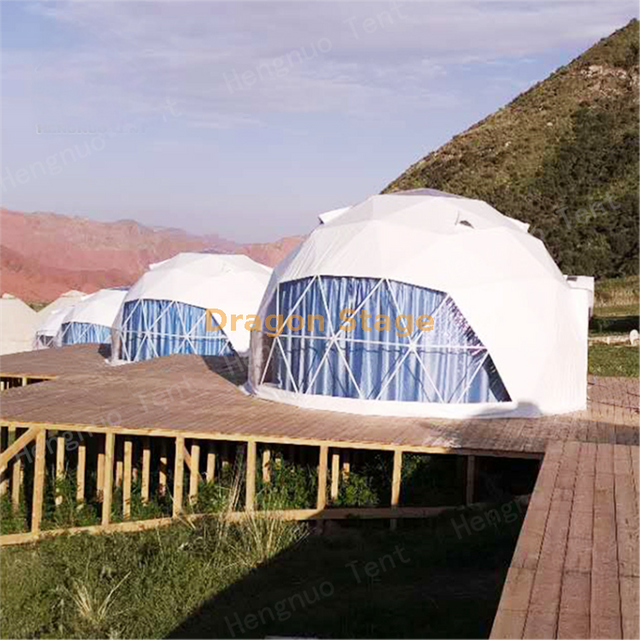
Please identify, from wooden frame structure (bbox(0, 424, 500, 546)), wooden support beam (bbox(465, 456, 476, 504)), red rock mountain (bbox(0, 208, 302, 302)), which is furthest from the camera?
red rock mountain (bbox(0, 208, 302, 302))

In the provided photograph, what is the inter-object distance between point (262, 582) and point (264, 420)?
4.27 metres

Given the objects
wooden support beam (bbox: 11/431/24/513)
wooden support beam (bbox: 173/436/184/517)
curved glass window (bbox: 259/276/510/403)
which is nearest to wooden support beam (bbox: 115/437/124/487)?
wooden support beam (bbox: 11/431/24/513)

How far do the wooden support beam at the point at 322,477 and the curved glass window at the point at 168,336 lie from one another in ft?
33.2

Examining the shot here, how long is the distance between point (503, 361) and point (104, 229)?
115m

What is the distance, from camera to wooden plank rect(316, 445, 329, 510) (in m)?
12.8

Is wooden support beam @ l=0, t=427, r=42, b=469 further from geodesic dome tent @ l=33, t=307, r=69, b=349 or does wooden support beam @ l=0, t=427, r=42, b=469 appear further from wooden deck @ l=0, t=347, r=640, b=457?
geodesic dome tent @ l=33, t=307, r=69, b=349

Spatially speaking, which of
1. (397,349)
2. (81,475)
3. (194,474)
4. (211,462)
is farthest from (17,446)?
(397,349)

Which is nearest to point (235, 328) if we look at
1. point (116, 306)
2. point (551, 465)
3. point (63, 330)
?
point (116, 306)

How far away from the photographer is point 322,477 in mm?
12891

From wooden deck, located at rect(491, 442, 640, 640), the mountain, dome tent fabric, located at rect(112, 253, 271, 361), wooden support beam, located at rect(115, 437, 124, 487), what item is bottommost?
wooden support beam, located at rect(115, 437, 124, 487)

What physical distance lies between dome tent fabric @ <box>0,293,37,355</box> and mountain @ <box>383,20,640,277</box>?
2238 cm

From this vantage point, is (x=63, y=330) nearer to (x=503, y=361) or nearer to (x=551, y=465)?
(x=503, y=361)

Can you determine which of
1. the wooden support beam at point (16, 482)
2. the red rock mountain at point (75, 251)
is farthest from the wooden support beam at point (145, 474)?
the red rock mountain at point (75, 251)

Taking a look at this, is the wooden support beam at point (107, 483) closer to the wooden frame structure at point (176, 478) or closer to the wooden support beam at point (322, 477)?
the wooden frame structure at point (176, 478)
